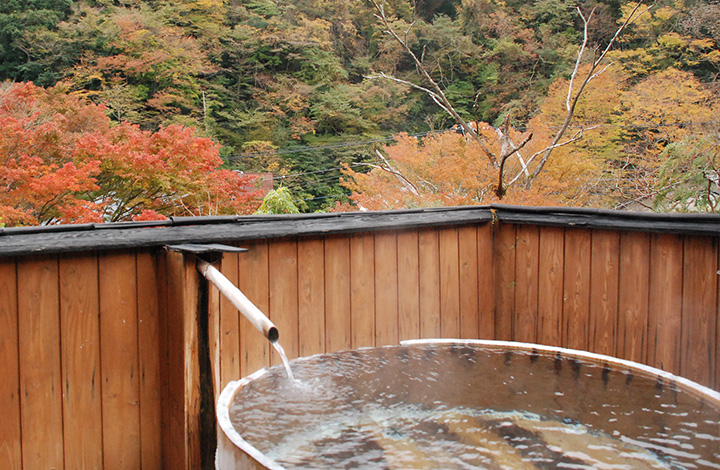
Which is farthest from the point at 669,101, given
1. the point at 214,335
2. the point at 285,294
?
the point at 214,335

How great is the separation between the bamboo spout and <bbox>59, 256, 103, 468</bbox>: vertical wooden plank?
362 millimetres

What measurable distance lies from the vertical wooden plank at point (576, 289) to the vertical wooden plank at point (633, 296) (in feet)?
0.51

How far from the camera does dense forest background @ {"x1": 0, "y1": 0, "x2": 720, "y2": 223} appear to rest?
506 inches

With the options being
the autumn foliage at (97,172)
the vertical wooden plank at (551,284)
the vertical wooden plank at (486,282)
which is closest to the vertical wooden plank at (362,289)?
the vertical wooden plank at (486,282)

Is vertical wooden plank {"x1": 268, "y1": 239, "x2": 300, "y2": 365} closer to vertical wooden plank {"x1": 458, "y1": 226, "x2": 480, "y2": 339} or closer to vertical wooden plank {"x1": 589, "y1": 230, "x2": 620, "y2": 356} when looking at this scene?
vertical wooden plank {"x1": 458, "y1": 226, "x2": 480, "y2": 339}

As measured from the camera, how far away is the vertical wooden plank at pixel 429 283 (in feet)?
8.23

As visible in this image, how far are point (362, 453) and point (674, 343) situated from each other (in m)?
1.65

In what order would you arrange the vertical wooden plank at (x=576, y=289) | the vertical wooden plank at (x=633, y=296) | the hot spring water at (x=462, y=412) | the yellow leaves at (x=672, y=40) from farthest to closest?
1. the yellow leaves at (x=672, y=40)
2. the vertical wooden plank at (x=576, y=289)
3. the vertical wooden plank at (x=633, y=296)
4. the hot spring water at (x=462, y=412)

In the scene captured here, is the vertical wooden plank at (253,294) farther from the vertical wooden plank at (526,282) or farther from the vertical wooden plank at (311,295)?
the vertical wooden plank at (526,282)

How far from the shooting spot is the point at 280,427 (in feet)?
3.77

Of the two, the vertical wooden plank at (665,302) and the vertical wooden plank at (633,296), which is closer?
the vertical wooden plank at (665,302)

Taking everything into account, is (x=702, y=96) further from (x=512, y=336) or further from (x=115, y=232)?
(x=115, y=232)

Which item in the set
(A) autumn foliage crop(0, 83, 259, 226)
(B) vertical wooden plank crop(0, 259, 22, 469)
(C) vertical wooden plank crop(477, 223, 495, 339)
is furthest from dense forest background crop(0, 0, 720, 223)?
(B) vertical wooden plank crop(0, 259, 22, 469)

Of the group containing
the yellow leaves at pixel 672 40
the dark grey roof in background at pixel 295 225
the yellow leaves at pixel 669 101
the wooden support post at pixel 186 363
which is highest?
the yellow leaves at pixel 672 40
